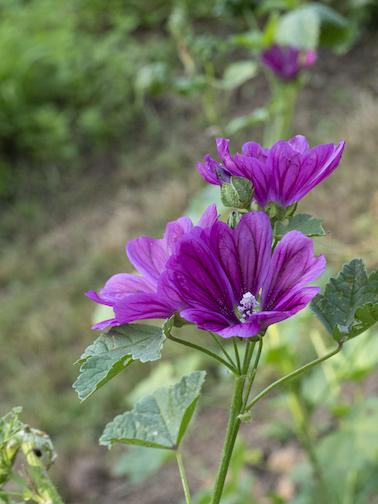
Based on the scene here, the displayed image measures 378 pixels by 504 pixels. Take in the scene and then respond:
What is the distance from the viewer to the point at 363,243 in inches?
113

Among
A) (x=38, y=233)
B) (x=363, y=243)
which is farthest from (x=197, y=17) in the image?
(x=363, y=243)

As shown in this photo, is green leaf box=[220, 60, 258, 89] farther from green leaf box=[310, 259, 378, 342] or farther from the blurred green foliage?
the blurred green foliage

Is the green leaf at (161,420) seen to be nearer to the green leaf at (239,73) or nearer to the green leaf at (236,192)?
the green leaf at (236,192)

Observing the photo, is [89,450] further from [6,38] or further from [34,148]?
[6,38]

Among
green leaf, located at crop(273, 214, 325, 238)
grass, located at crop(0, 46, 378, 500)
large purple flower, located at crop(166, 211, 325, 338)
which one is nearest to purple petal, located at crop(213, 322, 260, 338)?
large purple flower, located at crop(166, 211, 325, 338)

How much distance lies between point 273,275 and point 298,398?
0.97 meters

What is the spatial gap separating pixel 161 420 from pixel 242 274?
0.28 m

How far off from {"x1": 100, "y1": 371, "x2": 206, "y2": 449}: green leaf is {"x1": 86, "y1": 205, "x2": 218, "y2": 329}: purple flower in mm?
142

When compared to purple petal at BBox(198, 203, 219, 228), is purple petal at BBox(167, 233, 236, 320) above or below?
below

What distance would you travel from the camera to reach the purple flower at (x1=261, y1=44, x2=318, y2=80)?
1.82 meters

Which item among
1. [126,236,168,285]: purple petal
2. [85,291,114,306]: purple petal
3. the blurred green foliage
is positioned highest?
the blurred green foliage

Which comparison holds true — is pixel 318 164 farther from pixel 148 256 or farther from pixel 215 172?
pixel 148 256

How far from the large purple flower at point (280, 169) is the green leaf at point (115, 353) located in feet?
0.59

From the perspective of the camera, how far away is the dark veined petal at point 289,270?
1.50ft
